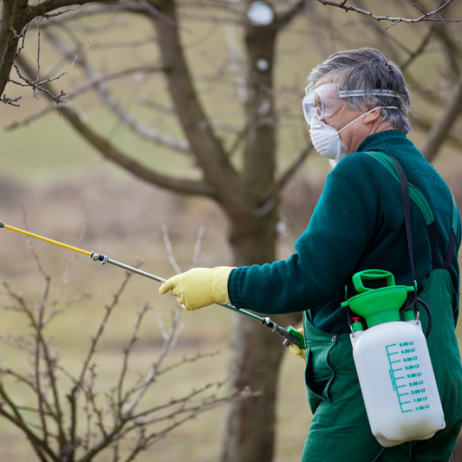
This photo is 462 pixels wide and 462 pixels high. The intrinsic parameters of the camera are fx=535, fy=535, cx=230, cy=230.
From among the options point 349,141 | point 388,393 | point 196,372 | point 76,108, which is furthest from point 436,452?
point 196,372

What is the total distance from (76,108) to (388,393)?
2.54 meters

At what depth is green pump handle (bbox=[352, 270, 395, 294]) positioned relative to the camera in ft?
3.90

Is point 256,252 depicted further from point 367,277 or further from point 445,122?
point 367,277

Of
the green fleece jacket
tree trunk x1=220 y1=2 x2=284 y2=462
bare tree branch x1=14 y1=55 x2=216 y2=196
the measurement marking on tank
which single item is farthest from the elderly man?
tree trunk x1=220 y1=2 x2=284 y2=462

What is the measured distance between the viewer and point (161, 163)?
15188 millimetres

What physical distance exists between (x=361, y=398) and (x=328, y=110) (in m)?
0.73

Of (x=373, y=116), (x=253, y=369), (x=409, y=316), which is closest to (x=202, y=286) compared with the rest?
(x=409, y=316)

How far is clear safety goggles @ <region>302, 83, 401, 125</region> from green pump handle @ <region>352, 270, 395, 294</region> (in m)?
0.45

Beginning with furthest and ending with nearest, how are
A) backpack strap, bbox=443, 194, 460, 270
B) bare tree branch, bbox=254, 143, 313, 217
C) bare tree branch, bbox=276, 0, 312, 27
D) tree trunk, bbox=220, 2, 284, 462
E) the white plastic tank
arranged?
tree trunk, bbox=220, 2, 284, 462, bare tree branch, bbox=276, 0, 312, 27, bare tree branch, bbox=254, 143, 313, 217, backpack strap, bbox=443, 194, 460, 270, the white plastic tank

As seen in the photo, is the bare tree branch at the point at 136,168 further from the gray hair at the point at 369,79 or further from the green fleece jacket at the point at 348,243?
the green fleece jacket at the point at 348,243

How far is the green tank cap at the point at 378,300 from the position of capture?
1173mm

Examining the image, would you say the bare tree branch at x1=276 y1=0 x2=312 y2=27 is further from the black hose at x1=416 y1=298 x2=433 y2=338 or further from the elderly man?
the black hose at x1=416 y1=298 x2=433 y2=338

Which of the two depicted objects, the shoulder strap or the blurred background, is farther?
the blurred background

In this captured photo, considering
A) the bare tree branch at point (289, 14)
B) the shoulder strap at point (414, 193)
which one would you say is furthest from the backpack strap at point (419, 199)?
the bare tree branch at point (289, 14)
